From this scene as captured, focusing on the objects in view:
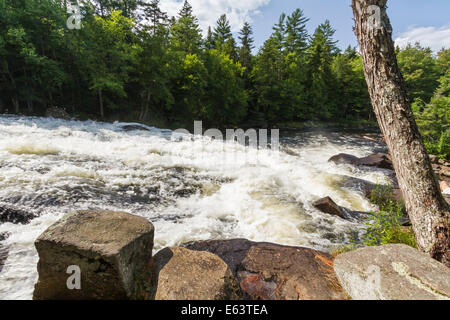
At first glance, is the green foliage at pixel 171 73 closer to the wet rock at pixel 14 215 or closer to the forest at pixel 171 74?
the forest at pixel 171 74

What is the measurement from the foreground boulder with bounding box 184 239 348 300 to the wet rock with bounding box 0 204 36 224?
2959 mm

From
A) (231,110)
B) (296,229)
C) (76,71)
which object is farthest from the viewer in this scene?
(231,110)

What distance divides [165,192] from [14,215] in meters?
2.81

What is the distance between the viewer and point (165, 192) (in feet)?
18.1

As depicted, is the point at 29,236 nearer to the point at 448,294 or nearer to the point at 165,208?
the point at 165,208

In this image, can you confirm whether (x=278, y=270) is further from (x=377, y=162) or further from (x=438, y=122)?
(x=438, y=122)

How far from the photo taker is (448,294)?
5.74 ft

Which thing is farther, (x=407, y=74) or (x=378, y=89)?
(x=407, y=74)

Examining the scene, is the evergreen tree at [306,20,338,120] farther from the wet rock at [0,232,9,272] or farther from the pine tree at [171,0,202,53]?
the wet rock at [0,232,9,272]

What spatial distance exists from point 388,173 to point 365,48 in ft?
24.2

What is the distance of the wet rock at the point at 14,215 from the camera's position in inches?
137

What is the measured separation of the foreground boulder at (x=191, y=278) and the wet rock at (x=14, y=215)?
2.95 metres

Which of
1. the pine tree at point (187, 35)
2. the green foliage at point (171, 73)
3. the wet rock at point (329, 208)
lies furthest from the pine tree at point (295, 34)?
the wet rock at point (329, 208)

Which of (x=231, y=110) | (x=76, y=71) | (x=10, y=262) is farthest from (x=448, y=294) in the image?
(x=231, y=110)
